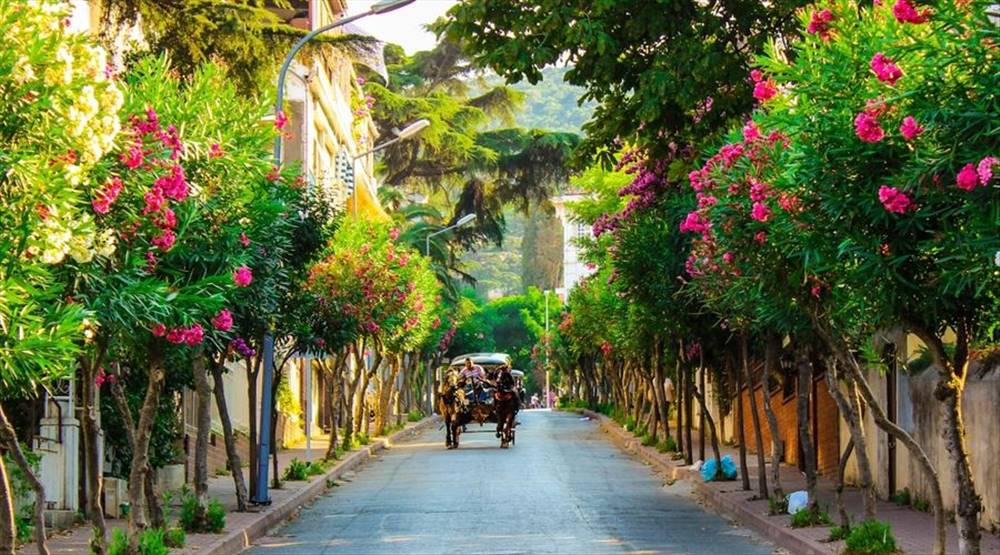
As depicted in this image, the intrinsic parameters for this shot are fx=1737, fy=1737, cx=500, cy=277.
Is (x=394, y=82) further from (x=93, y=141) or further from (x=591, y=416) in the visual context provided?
(x=93, y=141)

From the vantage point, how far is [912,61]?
11031mm

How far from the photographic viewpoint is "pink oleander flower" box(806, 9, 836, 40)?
41.9ft

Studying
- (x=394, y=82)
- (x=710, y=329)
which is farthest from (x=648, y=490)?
(x=394, y=82)

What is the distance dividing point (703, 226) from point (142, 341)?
5583 millimetres

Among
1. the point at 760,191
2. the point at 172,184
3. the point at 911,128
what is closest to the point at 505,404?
the point at 760,191

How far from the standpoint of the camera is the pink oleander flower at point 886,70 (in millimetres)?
10836

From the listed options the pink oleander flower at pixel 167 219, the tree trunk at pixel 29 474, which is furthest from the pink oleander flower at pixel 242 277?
the tree trunk at pixel 29 474

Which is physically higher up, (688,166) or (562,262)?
(562,262)

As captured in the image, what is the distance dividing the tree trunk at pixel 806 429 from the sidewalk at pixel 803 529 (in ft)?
1.56

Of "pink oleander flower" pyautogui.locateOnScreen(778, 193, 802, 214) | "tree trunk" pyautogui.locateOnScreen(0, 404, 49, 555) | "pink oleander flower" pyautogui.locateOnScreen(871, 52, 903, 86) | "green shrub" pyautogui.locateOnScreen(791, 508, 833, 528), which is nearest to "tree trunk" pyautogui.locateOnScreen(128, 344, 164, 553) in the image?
"tree trunk" pyautogui.locateOnScreen(0, 404, 49, 555)

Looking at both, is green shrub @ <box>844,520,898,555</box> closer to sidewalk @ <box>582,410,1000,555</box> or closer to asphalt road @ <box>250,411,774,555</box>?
sidewalk @ <box>582,410,1000,555</box>

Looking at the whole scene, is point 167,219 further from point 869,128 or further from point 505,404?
point 505,404

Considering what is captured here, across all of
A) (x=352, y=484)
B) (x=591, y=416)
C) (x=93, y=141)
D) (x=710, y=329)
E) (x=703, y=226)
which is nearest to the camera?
(x=93, y=141)

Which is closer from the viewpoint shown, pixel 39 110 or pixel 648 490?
pixel 39 110
